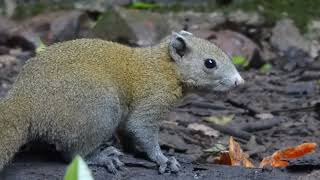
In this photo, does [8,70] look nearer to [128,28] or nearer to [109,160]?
[128,28]

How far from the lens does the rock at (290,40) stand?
12.3m

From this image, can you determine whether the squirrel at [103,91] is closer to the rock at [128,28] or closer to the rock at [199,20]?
the rock at [128,28]

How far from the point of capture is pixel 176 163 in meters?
6.00

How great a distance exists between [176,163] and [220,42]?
611cm

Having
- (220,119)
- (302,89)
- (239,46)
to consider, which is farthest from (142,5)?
(220,119)

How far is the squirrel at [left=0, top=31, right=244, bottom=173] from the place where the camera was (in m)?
5.64

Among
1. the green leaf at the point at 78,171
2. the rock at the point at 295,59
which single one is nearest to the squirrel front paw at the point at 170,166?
the green leaf at the point at 78,171

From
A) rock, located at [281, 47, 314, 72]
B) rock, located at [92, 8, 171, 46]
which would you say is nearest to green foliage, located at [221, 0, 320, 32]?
rock, located at [281, 47, 314, 72]

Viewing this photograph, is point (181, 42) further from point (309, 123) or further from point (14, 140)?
point (309, 123)

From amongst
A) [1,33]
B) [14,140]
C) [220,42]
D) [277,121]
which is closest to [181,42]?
[14,140]

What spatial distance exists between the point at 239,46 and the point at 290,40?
92 centimetres

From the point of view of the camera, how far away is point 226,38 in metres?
12.1

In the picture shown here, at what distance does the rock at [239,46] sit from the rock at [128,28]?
2.52ft

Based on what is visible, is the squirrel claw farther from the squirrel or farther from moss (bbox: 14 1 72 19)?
moss (bbox: 14 1 72 19)
